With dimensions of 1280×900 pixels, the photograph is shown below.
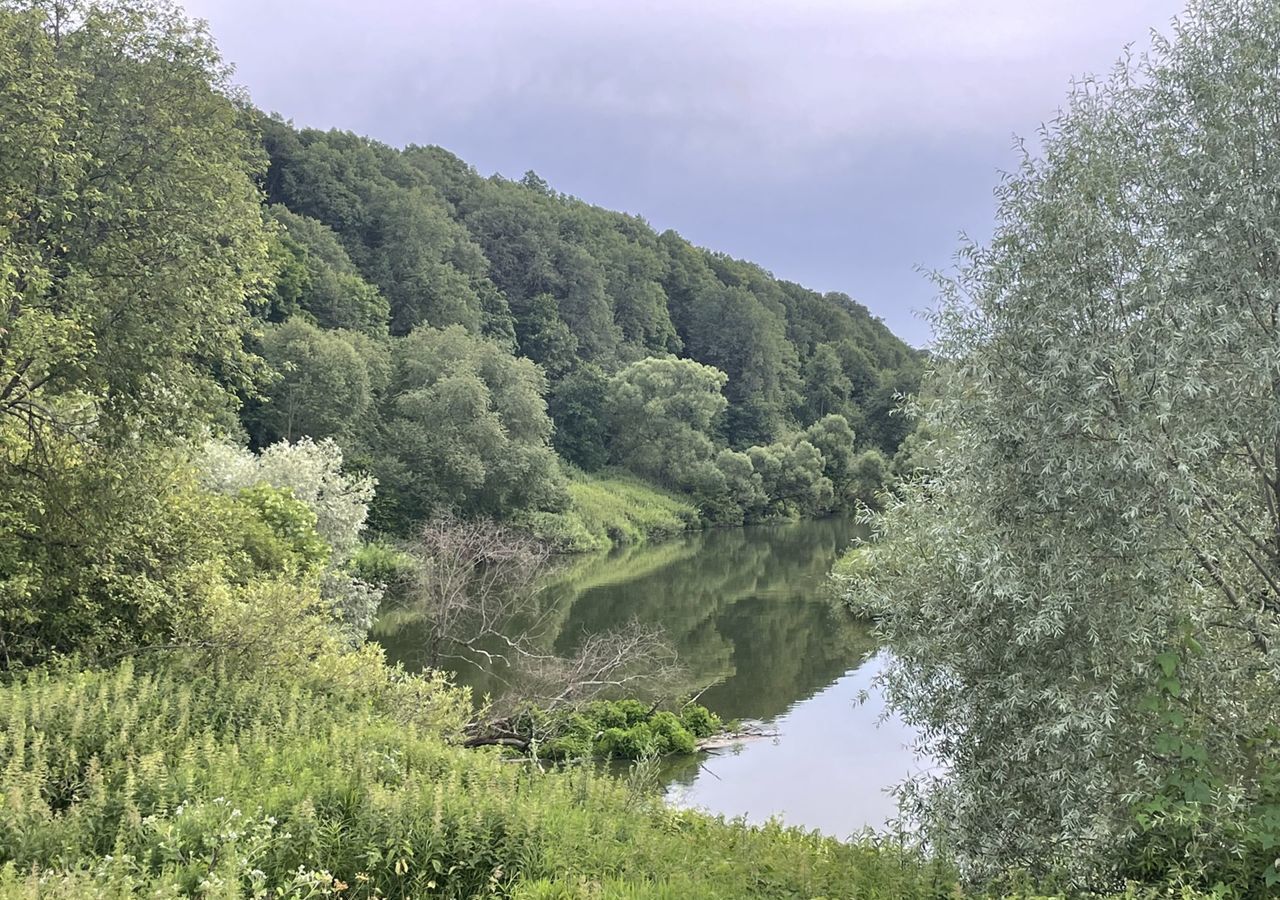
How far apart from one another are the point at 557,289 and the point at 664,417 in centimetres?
2511

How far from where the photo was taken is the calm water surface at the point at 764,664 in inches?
554

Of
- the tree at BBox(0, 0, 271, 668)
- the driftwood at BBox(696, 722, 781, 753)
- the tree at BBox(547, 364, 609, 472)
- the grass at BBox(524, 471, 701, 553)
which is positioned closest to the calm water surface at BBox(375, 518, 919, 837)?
the driftwood at BBox(696, 722, 781, 753)

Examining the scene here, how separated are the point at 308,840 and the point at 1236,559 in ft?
21.4

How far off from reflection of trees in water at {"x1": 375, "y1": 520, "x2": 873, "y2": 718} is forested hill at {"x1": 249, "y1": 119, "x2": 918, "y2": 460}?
48.6 ft

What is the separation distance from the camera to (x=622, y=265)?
9056cm

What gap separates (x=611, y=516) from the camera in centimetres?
5047

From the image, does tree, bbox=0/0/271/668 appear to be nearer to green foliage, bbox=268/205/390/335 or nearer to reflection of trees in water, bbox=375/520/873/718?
reflection of trees in water, bbox=375/520/873/718

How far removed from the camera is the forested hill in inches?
2482

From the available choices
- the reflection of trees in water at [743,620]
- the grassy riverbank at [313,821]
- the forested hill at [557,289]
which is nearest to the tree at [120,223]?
the grassy riverbank at [313,821]

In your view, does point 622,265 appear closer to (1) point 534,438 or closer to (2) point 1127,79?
(1) point 534,438

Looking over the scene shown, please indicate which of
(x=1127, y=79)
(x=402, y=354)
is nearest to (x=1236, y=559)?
(x=1127, y=79)

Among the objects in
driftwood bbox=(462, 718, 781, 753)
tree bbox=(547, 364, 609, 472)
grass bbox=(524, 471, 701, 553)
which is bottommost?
driftwood bbox=(462, 718, 781, 753)

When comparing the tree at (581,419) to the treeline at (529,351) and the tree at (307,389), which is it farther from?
the tree at (307,389)

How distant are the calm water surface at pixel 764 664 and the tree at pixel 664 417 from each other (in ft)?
51.9
